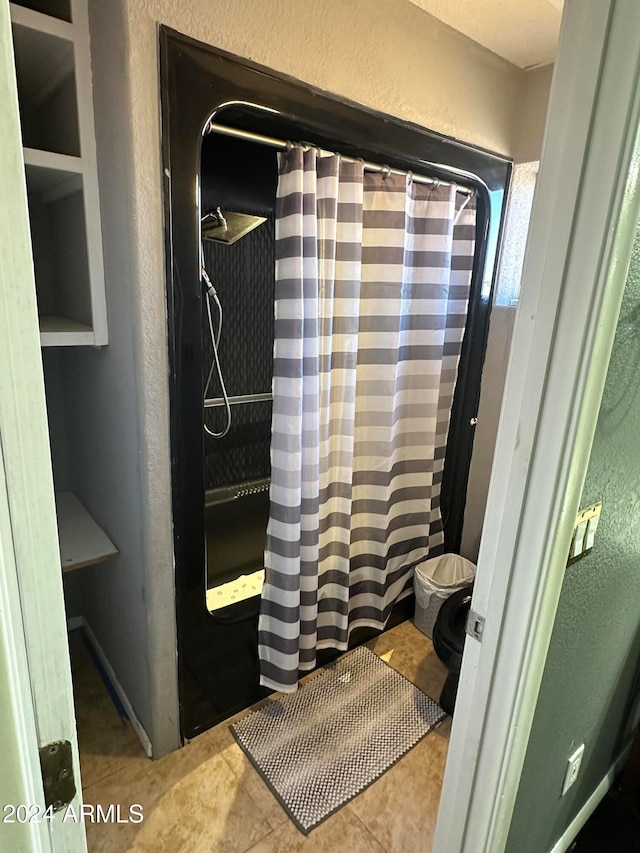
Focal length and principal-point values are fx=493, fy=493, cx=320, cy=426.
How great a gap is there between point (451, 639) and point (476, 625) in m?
0.95

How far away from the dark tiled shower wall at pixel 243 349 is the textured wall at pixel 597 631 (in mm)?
1397

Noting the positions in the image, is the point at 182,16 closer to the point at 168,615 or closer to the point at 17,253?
the point at 17,253

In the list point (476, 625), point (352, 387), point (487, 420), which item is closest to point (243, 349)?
point (352, 387)

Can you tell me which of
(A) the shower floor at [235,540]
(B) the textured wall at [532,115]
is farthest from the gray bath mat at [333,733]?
(B) the textured wall at [532,115]

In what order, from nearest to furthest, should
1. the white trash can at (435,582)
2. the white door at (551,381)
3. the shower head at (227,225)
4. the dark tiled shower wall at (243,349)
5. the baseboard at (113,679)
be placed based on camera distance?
the white door at (551,381)
the baseboard at (113,679)
the shower head at (227,225)
the dark tiled shower wall at (243,349)
the white trash can at (435,582)

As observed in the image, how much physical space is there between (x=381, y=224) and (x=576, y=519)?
48.0 inches

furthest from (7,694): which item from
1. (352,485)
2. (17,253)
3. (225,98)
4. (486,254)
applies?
(486,254)

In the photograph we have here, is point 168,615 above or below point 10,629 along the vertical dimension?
→ below

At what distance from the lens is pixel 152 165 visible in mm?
1192

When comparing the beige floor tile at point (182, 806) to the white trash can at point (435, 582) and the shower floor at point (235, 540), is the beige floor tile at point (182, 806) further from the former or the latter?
the white trash can at point (435, 582)

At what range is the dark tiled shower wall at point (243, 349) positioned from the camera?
1.95 meters

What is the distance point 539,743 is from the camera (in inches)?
42.1

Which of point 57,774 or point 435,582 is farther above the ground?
point 57,774

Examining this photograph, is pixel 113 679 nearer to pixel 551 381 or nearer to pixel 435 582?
pixel 435 582
